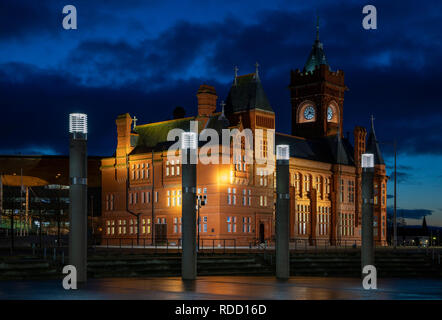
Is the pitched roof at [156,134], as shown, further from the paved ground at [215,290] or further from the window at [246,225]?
the paved ground at [215,290]

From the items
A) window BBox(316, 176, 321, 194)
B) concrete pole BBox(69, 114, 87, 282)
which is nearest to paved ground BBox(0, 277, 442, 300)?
concrete pole BBox(69, 114, 87, 282)

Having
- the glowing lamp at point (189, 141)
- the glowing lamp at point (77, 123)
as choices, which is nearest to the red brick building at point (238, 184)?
the glowing lamp at point (189, 141)

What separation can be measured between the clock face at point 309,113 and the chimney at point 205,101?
81.9ft

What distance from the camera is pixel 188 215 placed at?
1083 inches

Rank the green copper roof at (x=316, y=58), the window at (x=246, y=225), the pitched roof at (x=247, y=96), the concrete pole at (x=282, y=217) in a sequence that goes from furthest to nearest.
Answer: the green copper roof at (x=316, y=58) < the pitched roof at (x=247, y=96) < the window at (x=246, y=225) < the concrete pole at (x=282, y=217)

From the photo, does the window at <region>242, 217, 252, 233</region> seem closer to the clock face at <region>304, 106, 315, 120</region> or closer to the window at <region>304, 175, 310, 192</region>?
the window at <region>304, 175, 310, 192</region>

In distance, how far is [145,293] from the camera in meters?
20.7

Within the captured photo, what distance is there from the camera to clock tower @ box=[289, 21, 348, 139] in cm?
8925

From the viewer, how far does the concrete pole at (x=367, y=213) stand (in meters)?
30.2

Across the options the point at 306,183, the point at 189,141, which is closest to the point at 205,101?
the point at 306,183

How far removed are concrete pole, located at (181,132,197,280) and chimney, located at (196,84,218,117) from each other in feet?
133

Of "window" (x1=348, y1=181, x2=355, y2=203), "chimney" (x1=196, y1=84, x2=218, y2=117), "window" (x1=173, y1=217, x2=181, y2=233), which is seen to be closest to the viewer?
"window" (x1=173, y1=217, x2=181, y2=233)

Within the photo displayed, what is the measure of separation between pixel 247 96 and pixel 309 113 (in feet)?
82.3
